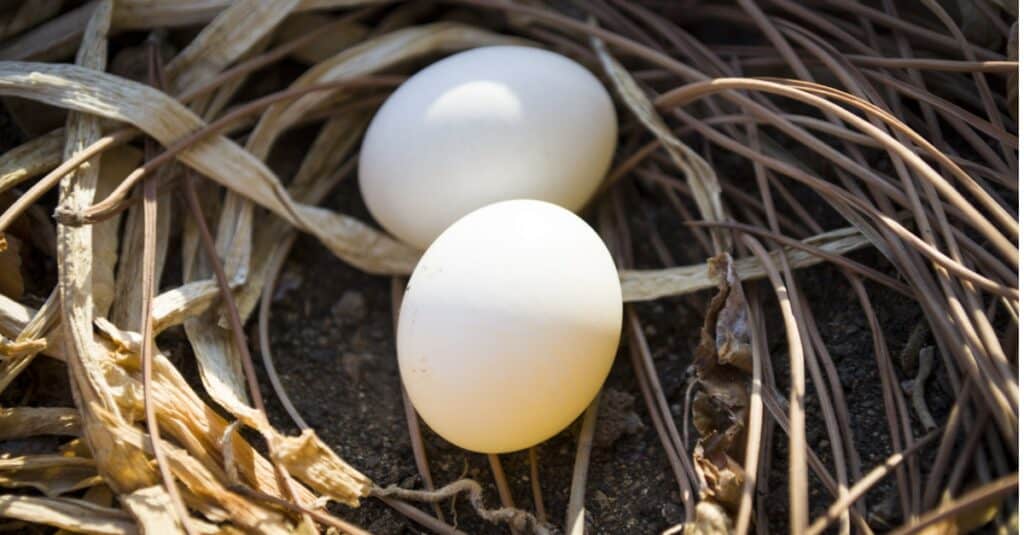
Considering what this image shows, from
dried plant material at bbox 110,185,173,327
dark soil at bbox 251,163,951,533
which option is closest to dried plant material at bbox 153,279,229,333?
dried plant material at bbox 110,185,173,327

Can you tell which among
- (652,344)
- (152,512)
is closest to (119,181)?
(152,512)

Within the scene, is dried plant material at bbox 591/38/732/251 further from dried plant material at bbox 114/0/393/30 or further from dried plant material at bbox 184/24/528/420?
dried plant material at bbox 114/0/393/30

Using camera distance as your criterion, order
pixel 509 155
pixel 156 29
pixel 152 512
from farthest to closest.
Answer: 1. pixel 156 29
2. pixel 509 155
3. pixel 152 512

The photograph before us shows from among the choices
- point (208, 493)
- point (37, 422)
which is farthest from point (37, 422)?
point (208, 493)

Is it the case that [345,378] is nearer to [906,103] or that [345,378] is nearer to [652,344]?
[652,344]

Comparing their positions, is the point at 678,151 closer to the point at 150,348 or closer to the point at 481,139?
the point at 481,139

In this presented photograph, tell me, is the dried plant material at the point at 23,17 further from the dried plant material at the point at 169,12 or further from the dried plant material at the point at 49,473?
the dried plant material at the point at 49,473
